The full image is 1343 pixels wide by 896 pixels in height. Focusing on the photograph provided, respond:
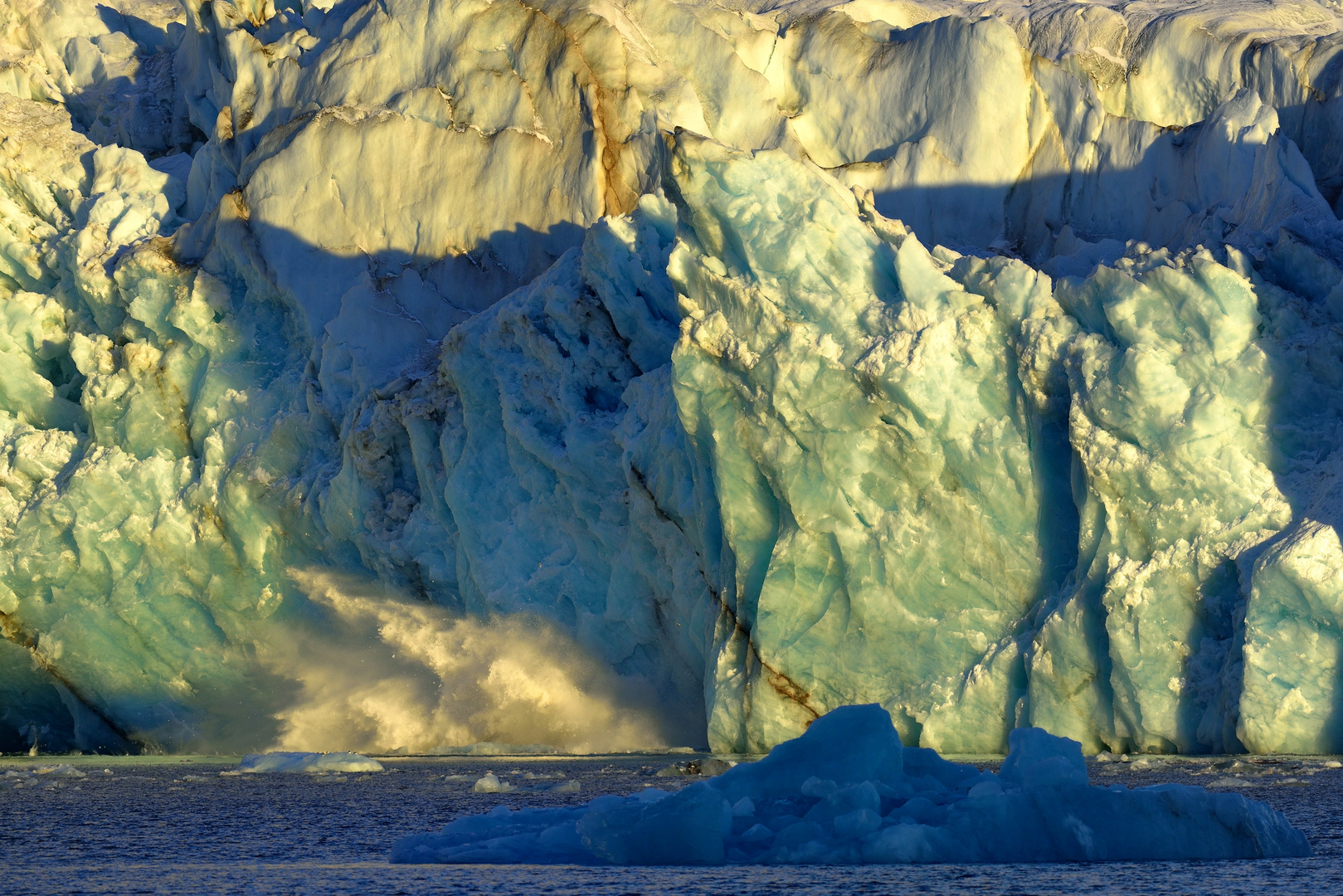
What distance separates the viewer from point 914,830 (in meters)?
4.75

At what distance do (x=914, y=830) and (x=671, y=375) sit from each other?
23.5 ft

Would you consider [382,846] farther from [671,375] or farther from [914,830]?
[671,375]

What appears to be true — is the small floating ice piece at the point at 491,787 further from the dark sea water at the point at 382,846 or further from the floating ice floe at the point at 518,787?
the dark sea water at the point at 382,846

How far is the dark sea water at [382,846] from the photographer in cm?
416

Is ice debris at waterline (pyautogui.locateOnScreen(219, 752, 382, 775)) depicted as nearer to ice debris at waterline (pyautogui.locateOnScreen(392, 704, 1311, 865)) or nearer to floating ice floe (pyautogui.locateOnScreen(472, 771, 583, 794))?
floating ice floe (pyautogui.locateOnScreen(472, 771, 583, 794))

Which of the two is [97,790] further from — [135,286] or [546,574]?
[135,286]

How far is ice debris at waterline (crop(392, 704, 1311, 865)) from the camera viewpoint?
15.5ft

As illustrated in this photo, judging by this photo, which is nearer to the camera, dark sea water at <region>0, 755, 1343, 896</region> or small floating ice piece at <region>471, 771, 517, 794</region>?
dark sea water at <region>0, 755, 1343, 896</region>

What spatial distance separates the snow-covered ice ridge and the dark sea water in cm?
180

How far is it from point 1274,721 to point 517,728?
607 cm

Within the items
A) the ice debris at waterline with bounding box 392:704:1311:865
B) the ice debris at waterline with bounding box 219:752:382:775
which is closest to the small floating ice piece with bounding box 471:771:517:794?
the ice debris at waterline with bounding box 219:752:382:775

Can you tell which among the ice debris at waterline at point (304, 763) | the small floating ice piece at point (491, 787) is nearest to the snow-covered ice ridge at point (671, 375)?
the ice debris at waterline at point (304, 763)

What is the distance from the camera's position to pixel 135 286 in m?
15.7

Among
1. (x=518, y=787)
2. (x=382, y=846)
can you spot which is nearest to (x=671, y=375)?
(x=518, y=787)
